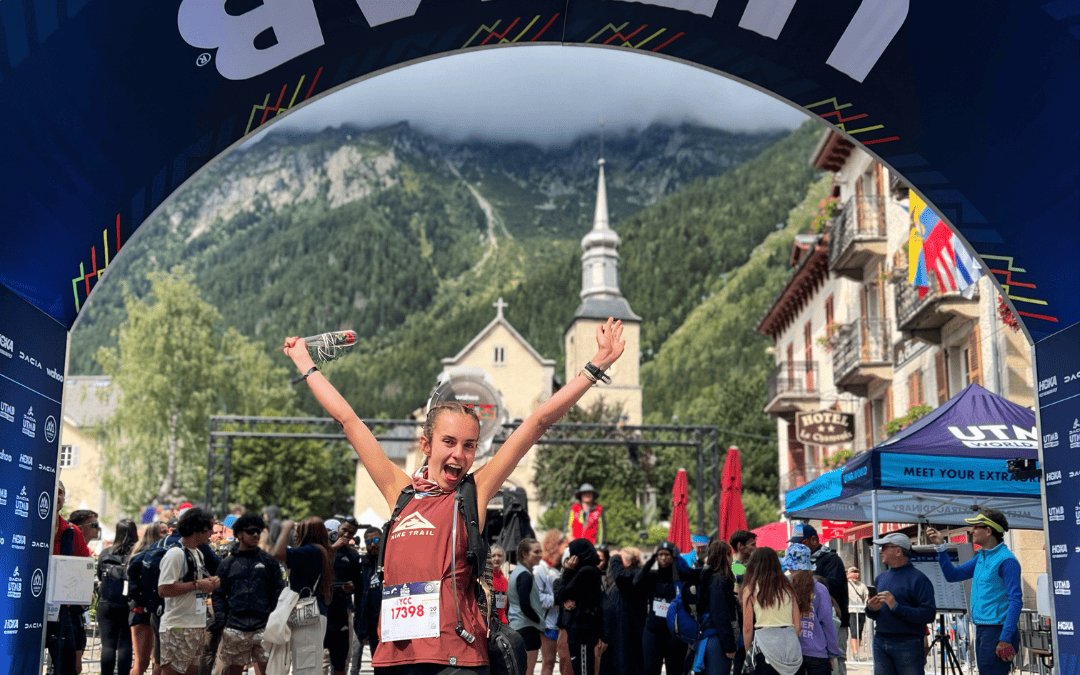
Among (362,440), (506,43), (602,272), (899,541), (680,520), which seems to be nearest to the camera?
(362,440)

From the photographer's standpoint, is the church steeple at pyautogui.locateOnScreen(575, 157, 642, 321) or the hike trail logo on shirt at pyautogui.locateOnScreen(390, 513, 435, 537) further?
the church steeple at pyautogui.locateOnScreen(575, 157, 642, 321)

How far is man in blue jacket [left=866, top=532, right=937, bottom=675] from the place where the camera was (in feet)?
31.4

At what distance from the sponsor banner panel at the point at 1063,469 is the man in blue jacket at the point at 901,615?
2.23 metres

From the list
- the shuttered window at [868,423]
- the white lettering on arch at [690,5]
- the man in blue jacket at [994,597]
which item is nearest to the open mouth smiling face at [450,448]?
the white lettering on arch at [690,5]

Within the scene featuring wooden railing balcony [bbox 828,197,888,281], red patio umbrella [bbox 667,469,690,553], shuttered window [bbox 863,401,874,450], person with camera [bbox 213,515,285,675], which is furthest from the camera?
→ shuttered window [bbox 863,401,874,450]

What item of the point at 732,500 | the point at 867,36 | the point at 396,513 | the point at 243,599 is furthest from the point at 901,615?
the point at 732,500

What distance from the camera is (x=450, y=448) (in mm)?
4613

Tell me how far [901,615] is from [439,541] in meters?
6.31

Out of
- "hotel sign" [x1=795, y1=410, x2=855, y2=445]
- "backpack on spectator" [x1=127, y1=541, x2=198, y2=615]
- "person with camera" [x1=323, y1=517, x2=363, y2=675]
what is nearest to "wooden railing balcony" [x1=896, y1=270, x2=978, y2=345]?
"hotel sign" [x1=795, y1=410, x2=855, y2=445]

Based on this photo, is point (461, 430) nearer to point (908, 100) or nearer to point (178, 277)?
point (908, 100)

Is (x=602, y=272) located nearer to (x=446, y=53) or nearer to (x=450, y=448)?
(x=446, y=53)

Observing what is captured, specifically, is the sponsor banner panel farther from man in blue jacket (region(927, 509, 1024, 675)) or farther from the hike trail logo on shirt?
the hike trail logo on shirt

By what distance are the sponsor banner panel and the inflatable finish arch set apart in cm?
25

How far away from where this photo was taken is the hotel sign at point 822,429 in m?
32.4
